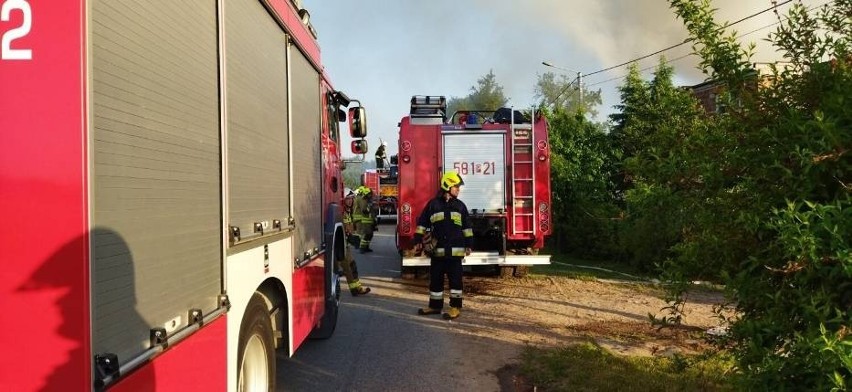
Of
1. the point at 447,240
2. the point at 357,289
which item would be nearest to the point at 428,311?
the point at 447,240

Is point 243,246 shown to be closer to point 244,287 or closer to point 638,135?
point 244,287

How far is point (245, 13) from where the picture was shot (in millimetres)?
3244

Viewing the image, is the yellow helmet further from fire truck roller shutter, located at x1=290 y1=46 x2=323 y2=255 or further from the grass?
the grass

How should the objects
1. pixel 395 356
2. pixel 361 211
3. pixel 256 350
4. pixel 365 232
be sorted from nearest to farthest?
pixel 256 350
pixel 395 356
pixel 361 211
pixel 365 232

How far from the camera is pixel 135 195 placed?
2008 mm

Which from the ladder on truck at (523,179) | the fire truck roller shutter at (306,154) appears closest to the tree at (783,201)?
the fire truck roller shutter at (306,154)

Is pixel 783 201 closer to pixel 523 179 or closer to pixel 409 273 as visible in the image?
pixel 523 179

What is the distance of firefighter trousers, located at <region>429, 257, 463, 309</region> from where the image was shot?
750cm

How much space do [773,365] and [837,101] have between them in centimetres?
109

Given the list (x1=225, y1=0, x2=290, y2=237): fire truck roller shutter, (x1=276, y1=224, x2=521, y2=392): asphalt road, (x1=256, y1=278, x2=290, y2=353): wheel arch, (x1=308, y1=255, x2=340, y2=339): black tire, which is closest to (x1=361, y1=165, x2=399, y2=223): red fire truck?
(x1=276, y1=224, x2=521, y2=392): asphalt road

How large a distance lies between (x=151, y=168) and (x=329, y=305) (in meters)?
3.92

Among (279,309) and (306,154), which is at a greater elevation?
(306,154)

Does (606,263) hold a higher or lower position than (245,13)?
lower

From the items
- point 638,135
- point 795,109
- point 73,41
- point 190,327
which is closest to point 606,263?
point 638,135
